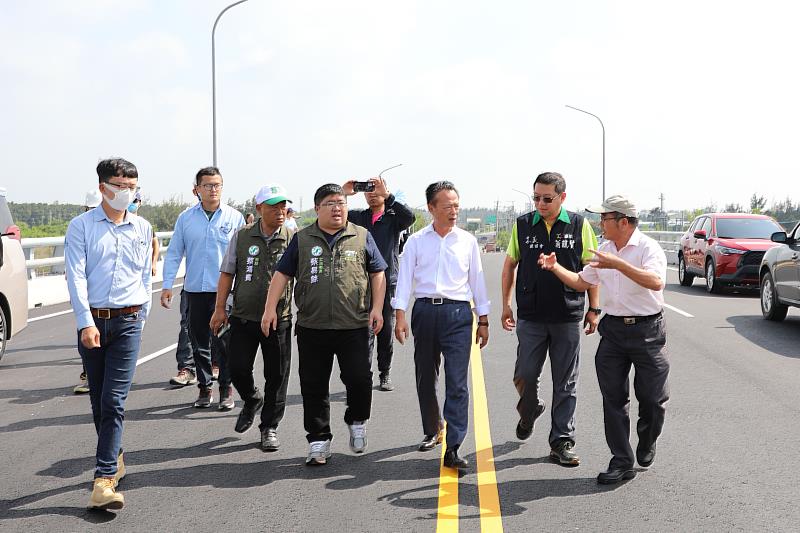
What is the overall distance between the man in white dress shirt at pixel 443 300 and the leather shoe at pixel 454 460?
146 mm

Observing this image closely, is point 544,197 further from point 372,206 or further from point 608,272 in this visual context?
point 372,206

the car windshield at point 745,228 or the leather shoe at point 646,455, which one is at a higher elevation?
the car windshield at point 745,228

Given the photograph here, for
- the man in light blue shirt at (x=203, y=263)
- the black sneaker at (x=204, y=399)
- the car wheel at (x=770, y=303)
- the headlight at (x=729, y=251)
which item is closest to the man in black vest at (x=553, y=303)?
the man in light blue shirt at (x=203, y=263)

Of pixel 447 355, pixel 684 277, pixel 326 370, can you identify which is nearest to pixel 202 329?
pixel 326 370

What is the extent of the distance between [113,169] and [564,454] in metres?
3.36

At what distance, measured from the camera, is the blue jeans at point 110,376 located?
16.0 feet

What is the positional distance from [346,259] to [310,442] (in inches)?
48.9

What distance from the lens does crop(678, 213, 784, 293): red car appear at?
16.8m

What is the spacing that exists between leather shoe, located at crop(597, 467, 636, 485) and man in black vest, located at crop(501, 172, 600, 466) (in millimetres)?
457

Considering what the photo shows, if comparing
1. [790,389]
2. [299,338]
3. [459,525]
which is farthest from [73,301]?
[790,389]

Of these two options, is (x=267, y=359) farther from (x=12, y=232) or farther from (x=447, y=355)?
(x=12, y=232)

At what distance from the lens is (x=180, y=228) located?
24.8 ft

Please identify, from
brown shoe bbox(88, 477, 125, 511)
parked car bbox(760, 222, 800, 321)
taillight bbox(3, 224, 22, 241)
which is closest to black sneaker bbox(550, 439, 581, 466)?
brown shoe bbox(88, 477, 125, 511)

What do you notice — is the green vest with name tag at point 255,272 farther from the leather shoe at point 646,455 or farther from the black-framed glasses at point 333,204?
the leather shoe at point 646,455
